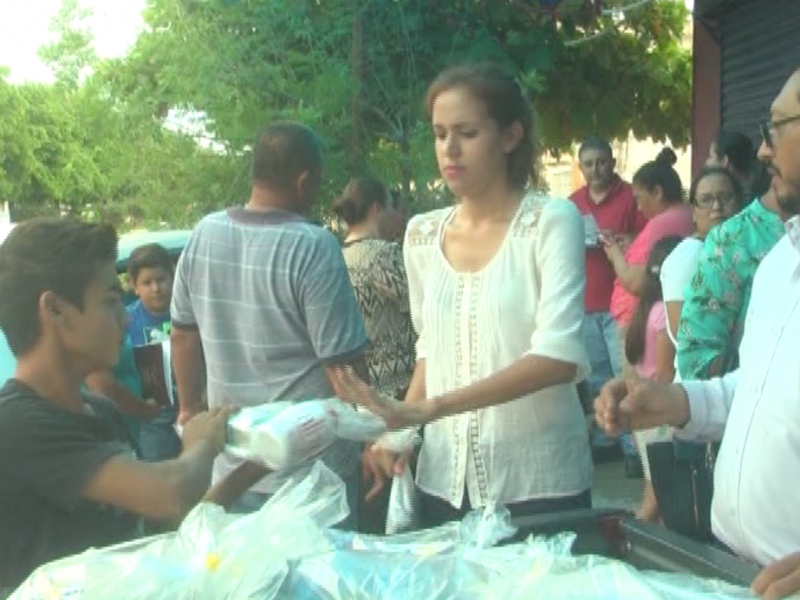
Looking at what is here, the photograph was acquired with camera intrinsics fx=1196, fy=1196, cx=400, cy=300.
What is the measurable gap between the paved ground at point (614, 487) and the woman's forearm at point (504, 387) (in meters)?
3.65

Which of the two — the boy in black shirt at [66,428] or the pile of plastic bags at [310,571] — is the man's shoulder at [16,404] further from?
the pile of plastic bags at [310,571]

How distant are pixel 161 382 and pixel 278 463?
119 inches

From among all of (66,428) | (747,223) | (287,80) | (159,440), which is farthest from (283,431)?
(287,80)

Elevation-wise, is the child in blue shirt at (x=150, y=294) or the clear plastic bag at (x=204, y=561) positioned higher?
the child in blue shirt at (x=150, y=294)

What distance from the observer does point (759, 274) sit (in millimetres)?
2225

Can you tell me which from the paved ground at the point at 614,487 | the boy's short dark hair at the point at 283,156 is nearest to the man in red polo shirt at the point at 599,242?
the paved ground at the point at 614,487

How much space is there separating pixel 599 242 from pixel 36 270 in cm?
539

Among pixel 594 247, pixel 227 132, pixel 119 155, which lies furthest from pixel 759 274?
pixel 119 155

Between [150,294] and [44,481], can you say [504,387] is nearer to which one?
[44,481]

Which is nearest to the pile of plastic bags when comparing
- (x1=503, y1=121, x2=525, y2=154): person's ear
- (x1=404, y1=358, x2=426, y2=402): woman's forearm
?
(x1=404, y1=358, x2=426, y2=402): woman's forearm

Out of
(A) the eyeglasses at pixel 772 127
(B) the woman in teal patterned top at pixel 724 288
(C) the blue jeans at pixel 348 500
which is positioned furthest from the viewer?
(B) the woman in teal patterned top at pixel 724 288

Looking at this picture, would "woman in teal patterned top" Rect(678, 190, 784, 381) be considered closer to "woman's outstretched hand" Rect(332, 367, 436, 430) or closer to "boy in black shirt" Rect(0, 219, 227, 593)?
"woman's outstretched hand" Rect(332, 367, 436, 430)

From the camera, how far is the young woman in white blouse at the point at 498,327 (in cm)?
265

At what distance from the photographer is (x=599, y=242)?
727 cm
